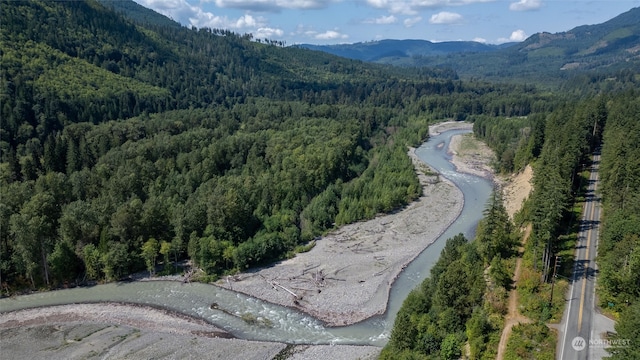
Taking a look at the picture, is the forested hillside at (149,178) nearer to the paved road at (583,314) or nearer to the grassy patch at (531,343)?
the grassy patch at (531,343)

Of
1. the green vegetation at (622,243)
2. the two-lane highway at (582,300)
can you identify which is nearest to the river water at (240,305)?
the two-lane highway at (582,300)

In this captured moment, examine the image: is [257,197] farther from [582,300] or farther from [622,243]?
[622,243]

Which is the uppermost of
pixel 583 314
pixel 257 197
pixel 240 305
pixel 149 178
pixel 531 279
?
pixel 149 178

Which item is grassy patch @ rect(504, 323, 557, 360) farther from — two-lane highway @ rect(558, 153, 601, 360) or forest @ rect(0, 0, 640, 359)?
two-lane highway @ rect(558, 153, 601, 360)

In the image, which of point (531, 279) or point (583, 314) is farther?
point (531, 279)

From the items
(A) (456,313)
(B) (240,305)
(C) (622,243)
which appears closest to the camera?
(C) (622,243)

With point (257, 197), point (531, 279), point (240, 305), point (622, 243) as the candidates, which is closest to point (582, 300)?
point (531, 279)

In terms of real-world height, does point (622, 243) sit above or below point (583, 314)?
above
